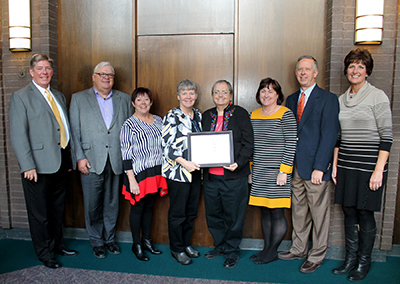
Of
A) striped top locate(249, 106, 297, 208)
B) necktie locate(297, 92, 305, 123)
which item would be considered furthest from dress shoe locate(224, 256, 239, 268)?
Answer: necktie locate(297, 92, 305, 123)

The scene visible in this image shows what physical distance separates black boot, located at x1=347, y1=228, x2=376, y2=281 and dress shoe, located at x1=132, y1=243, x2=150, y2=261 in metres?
1.99

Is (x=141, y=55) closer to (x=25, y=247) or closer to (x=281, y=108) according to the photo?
(x=281, y=108)

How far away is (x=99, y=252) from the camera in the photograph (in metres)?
3.02

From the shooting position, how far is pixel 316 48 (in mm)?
3096

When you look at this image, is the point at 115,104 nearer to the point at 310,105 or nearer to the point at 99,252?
the point at 99,252

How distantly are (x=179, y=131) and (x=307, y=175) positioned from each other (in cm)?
129

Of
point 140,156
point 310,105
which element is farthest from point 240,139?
point 140,156

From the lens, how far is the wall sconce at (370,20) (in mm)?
2764

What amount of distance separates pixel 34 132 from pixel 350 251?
10.7 ft

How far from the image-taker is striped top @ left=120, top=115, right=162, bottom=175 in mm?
2783

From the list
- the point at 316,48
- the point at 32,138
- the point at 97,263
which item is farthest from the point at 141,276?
the point at 316,48

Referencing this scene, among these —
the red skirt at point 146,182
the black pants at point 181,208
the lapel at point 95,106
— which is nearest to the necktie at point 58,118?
the lapel at point 95,106

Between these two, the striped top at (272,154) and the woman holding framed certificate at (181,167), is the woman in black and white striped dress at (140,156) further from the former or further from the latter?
the striped top at (272,154)

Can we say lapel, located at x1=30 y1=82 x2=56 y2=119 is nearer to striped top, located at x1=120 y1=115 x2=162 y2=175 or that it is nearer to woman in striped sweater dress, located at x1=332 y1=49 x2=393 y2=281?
striped top, located at x1=120 y1=115 x2=162 y2=175
